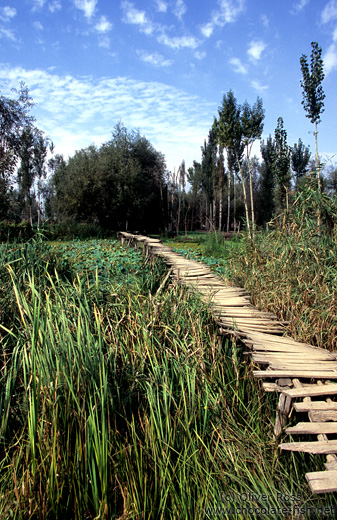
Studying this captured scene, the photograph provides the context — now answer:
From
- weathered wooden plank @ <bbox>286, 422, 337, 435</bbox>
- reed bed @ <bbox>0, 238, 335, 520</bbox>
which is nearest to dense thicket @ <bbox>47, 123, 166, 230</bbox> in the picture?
reed bed @ <bbox>0, 238, 335, 520</bbox>

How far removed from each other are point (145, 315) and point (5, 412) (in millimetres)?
1185

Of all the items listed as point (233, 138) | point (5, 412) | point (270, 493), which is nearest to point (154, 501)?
point (270, 493)

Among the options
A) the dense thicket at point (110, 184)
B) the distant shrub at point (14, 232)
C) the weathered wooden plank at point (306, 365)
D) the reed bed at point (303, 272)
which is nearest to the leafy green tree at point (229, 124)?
the dense thicket at point (110, 184)

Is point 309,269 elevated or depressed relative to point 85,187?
depressed

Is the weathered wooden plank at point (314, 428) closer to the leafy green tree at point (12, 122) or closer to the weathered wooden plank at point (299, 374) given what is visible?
the weathered wooden plank at point (299, 374)

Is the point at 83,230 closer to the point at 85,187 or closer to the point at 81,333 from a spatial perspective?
the point at 85,187

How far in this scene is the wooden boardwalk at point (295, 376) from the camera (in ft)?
6.41

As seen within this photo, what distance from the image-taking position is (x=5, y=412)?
205 centimetres

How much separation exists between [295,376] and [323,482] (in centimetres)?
64

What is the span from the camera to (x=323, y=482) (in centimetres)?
176

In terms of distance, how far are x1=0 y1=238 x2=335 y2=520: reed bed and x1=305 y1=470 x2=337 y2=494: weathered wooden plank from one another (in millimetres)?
228

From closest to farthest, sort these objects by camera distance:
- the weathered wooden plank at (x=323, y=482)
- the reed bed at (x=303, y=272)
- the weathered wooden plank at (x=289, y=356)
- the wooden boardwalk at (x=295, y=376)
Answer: the weathered wooden plank at (x=323, y=482)
the wooden boardwalk at (x=295, y=376)
the weathered wooden plank at (x=289, y=356)
the reed bed at (x=303, y=272)

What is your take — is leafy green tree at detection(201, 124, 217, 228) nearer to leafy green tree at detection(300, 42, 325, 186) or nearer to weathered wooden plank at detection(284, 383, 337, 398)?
leafy green tree at detection(300, 42, 325, 186)

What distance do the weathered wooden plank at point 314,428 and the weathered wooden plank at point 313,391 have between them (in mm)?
168
